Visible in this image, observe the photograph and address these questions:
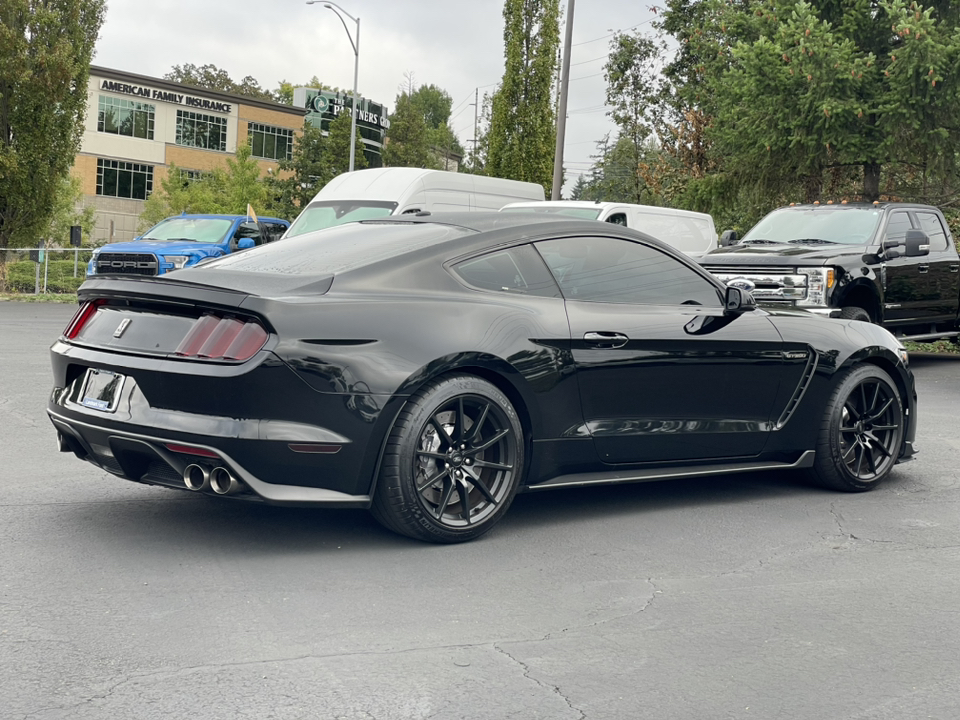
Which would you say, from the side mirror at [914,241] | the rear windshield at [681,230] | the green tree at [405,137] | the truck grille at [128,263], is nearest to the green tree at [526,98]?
the truck grille at [128,263]

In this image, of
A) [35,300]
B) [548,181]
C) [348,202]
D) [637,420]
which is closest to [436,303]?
[637,420]

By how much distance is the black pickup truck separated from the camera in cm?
1274

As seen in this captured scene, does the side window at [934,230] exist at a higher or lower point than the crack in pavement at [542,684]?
higher

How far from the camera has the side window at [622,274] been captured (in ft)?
19.0

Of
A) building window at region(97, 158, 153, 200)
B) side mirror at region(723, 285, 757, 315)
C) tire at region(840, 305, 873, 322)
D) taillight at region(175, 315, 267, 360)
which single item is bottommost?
taillight at region(175, 315, 267, 360)

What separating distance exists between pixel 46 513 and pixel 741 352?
349 cm

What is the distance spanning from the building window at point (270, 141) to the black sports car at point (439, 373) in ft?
213

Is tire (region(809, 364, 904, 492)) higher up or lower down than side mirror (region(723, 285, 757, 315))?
lower down

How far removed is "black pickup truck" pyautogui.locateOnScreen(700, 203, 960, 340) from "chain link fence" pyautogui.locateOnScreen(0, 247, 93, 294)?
676 inches

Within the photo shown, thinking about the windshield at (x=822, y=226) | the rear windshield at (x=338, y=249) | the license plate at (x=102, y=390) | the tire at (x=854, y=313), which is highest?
the windshield at (x=822, y=226)

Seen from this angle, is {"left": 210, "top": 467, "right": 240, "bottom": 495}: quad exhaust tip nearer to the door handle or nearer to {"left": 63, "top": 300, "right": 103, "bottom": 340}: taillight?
{"left": 63, "top": 300, "right": 103, "bottom": 340}: taillight

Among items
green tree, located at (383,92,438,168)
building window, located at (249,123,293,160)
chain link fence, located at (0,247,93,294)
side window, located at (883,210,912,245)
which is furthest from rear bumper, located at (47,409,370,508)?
green tree, located at (383,92,438,168)

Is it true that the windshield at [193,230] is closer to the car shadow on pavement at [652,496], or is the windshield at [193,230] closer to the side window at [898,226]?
the side window at [898,226]

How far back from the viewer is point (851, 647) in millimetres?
4074
